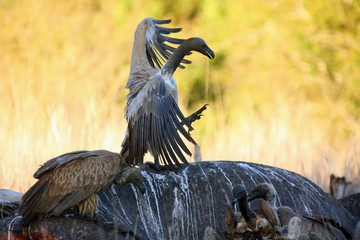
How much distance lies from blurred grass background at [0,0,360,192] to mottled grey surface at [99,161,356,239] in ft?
10.5

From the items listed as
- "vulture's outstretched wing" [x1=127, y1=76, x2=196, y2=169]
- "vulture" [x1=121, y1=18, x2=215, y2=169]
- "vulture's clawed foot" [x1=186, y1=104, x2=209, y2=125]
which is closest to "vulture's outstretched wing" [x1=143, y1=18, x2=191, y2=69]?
"vulture" [x1=121, y1=18, x2=215, y2=169]

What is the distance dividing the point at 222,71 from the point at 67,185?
14768 mm

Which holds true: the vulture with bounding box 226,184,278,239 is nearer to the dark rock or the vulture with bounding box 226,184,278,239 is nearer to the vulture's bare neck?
the dark rock

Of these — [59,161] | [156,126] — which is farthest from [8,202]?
[156,126]

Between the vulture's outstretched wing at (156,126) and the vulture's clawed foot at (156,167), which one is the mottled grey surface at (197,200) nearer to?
the vulture's clawed foot at (156,167)

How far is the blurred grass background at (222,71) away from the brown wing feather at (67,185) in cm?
404

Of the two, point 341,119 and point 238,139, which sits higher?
point 341,119

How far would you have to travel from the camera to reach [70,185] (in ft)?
16.2

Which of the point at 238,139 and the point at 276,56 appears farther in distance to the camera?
the point at 276,56

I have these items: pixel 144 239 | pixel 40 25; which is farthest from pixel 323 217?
pixel 40 25

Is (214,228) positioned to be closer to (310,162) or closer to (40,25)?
(310,162)

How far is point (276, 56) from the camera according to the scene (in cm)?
1797

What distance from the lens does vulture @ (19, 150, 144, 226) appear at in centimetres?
489

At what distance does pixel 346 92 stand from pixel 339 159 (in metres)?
7.89
